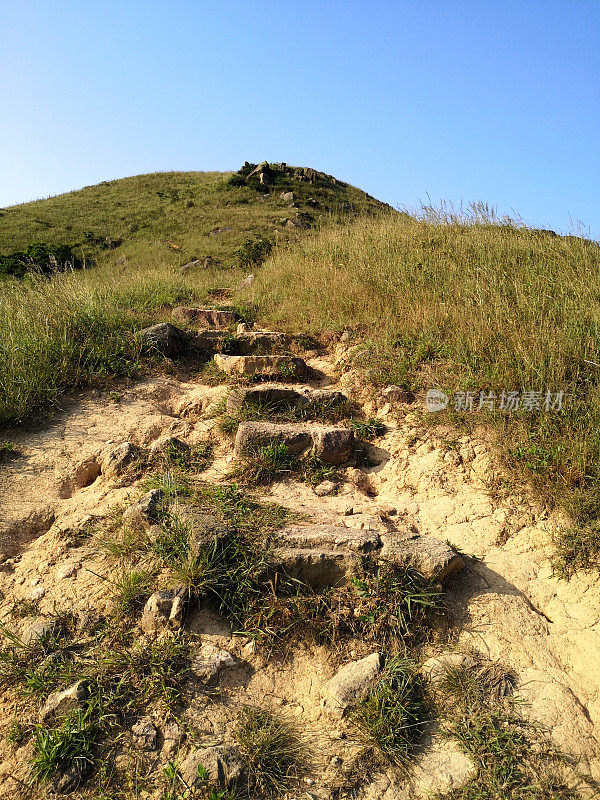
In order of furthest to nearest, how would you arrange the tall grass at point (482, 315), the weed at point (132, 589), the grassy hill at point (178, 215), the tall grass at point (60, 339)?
1. the grassy hill at point (178, 215)
2. the tall grass at point (60, 339)
3. the tall grass at point (482, 315)
4. the weed at point (132, 589)

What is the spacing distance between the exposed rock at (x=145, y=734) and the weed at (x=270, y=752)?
1.09 ft

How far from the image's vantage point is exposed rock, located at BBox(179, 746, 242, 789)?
1972 mm

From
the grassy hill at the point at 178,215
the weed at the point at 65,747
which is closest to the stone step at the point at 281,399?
the weed at the point at 65,747

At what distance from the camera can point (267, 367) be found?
506 centimetres

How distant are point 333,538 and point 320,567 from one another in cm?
18

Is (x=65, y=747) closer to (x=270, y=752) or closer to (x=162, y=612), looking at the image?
(x=162, y=612)

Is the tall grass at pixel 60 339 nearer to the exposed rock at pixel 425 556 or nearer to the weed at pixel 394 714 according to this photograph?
the exposed rock at pixel 425 556

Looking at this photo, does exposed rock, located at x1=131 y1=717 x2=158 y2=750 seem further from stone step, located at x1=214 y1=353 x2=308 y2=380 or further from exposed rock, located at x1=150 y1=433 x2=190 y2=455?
stone step, located at x1=214 y1=353 x2=308 y2=380

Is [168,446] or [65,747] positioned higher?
[168,446]

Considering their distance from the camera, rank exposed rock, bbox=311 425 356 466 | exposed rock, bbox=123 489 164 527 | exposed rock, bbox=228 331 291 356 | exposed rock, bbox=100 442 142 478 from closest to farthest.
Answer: exposed rock, bbox=123 489 164 527 < exposed rock, bbox=100 442 142 478 < exposed rock, bbox=311 425 356 466 < exposed rock, bbox=228 331 291 356

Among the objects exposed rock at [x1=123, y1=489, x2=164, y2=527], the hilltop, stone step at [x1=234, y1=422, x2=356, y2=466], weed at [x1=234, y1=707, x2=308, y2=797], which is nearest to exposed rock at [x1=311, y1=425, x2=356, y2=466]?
stone step at [x1=234, y1=422, x2=356, y2=466]

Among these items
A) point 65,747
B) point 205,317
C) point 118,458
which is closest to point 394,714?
point 65,747

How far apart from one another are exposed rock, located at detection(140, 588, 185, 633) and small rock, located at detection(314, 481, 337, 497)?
124 centimetres

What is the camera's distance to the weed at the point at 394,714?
2105mm
